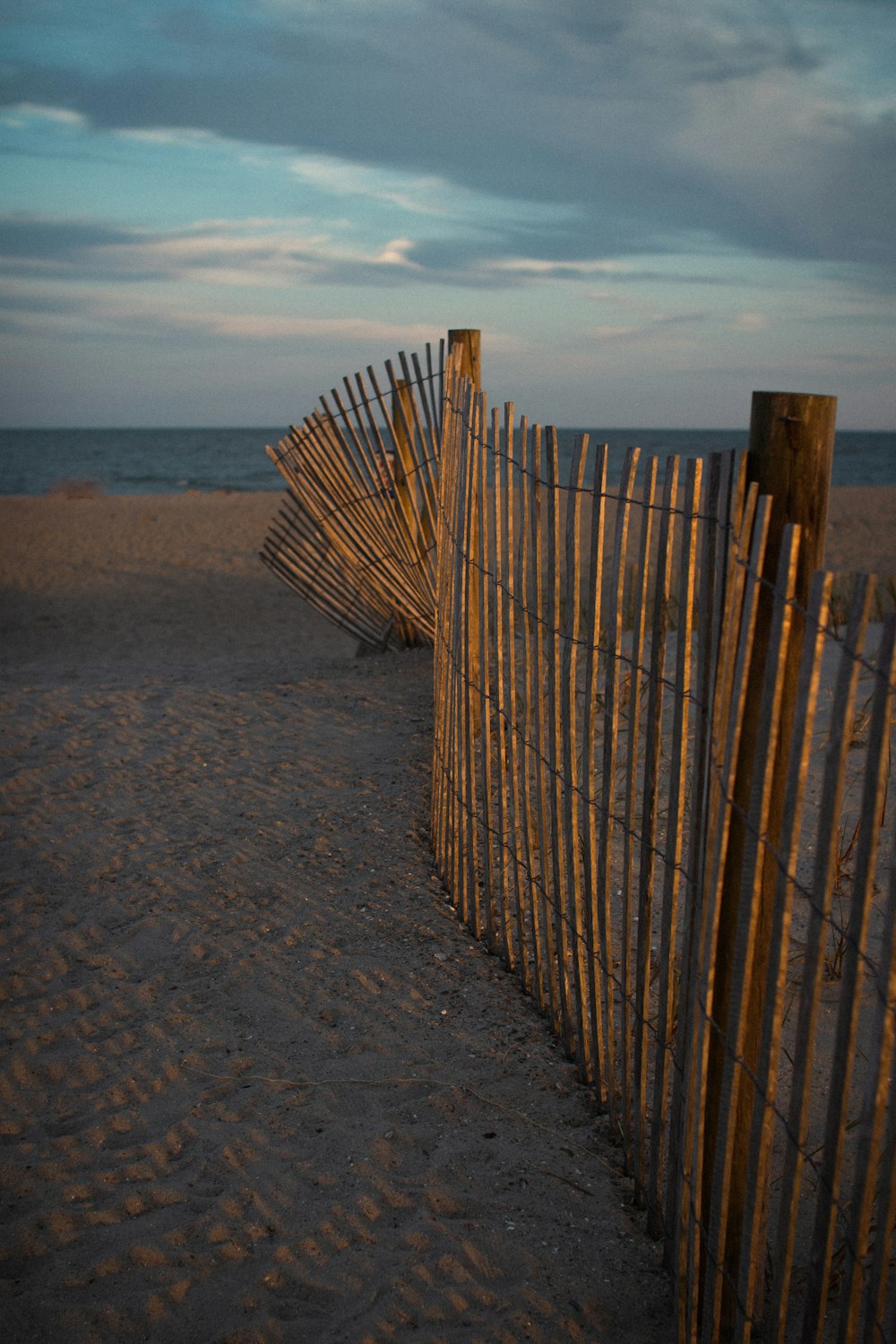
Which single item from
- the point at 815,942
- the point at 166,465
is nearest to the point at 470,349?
the point at 815,942

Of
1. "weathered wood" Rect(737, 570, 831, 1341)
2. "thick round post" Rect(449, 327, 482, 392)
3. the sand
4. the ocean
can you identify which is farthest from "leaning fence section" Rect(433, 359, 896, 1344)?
the ocean

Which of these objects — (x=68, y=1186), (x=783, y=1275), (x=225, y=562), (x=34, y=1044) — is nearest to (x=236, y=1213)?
(x=68, y=1186)

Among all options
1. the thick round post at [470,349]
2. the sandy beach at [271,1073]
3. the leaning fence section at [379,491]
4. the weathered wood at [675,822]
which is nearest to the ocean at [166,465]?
the leaning fence section at [379,491]

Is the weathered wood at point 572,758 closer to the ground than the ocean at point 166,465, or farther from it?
closer to the ground

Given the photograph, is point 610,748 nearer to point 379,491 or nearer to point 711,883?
point 711,883

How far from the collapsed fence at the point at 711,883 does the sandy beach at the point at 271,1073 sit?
18 centimetres

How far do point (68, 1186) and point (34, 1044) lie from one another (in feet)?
1.67

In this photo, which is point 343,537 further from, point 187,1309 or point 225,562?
point 225,562

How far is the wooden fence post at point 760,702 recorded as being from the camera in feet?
4.66

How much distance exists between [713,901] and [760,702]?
0.31 metres

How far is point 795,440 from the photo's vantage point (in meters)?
1.42

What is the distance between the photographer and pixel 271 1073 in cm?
221

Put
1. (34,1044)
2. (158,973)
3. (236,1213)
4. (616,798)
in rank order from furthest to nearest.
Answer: (616,798) < (158,973) < (34,1044) < (236,1213)

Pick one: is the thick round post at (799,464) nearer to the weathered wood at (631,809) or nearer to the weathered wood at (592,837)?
the weathered wood at (631,809)
